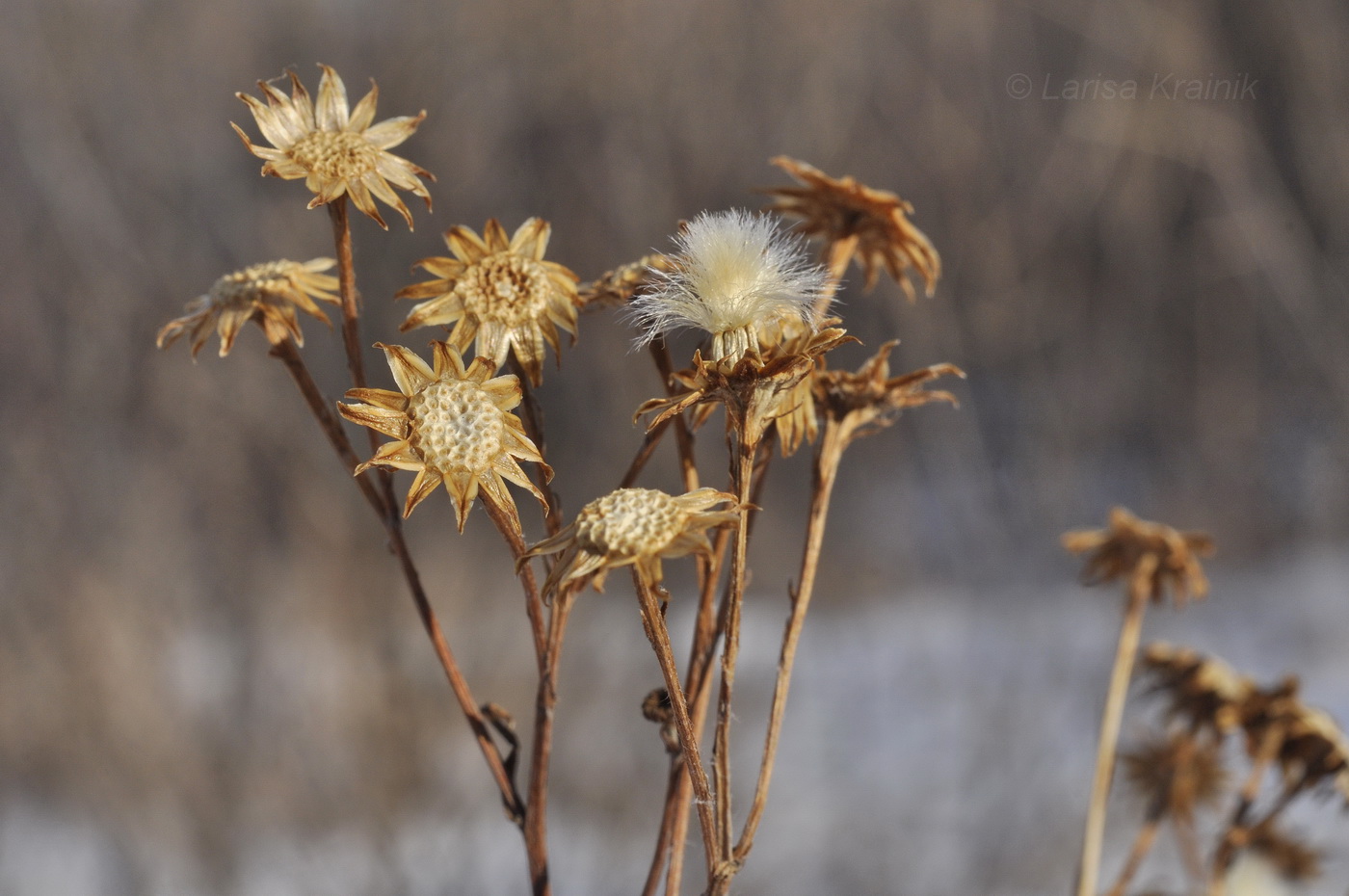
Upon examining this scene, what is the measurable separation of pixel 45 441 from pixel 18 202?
0.30 metres

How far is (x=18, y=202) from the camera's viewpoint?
1.18m

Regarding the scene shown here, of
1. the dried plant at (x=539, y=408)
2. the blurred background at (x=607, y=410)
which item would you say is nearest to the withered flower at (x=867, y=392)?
the dried plant at (x=539, y=408)

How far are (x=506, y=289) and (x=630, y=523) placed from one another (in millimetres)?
Result: 99

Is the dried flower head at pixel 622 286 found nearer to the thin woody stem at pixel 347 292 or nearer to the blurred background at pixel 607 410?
the thin woody stem at pixel 347 292

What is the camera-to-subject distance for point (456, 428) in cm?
23

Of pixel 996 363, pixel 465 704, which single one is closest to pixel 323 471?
pixel 996 363

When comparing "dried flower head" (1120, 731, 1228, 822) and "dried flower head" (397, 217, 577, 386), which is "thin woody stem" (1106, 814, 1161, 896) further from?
"dried flower head" (397, 217, 577, 386)

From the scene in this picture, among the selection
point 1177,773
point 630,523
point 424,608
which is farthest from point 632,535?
point 1177,773

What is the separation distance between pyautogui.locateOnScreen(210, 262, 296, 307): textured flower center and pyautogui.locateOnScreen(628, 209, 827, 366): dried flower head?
0.39ft

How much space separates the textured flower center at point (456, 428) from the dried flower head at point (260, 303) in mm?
85

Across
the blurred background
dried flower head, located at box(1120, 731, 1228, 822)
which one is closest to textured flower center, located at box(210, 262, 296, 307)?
dried flower head, located at box(1120, 731, 1228, 822)

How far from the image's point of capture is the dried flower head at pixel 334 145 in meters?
0.27

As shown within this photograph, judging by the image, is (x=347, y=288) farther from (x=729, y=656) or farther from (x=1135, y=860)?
→ (x=1135, y=860)

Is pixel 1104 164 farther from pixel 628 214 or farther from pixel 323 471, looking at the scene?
pixel 323 471
